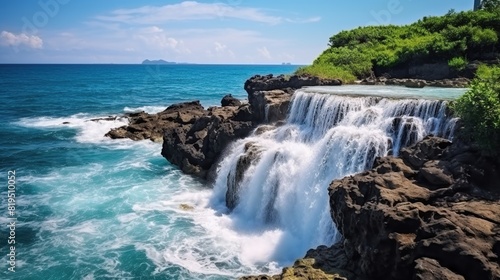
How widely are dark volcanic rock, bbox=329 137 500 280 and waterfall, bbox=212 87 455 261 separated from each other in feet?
10.5

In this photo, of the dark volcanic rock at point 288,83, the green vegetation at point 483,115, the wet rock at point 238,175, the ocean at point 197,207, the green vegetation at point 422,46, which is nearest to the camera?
the green vegetation at point 483,115

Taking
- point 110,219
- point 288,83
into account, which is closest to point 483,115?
point 110,219

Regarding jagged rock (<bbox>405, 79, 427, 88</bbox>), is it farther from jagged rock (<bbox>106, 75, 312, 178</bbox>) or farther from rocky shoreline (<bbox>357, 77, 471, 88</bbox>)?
jagged rock (<bbox>106, 75, 312, 178</bbox>)

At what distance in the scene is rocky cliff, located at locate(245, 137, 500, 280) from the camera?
32.8 ft

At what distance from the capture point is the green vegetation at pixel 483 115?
1243 centimetres

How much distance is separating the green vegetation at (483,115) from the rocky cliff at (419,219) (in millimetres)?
557

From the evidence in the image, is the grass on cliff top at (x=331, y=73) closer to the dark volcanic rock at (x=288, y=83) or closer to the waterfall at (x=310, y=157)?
the dark volcanic rock at (x=288, y=83)

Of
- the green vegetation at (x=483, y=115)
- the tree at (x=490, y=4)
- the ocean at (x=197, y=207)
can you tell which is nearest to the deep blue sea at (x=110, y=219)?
the ocean at (x=197, y=207)

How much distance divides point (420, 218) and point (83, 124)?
45.1 meters

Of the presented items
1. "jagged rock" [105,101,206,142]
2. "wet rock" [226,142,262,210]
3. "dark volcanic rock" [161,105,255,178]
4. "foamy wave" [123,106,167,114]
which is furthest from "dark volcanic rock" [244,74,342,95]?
"foamy wave" [123,106,167,114]

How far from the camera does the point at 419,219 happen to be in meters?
11.3

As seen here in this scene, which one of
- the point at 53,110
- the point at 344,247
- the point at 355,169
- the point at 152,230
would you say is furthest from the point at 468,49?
the point at 53,110

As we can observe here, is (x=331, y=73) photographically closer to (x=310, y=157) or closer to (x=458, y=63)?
(x=458, y=63)

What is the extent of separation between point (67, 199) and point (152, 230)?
25.9 feet
